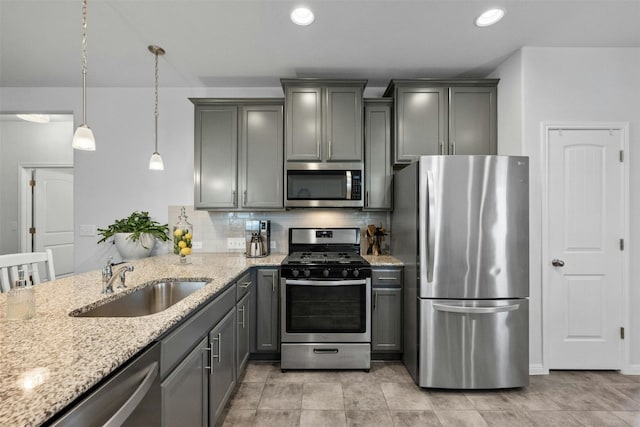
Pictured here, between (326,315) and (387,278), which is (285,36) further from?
(326,315)

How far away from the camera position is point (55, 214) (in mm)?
4934

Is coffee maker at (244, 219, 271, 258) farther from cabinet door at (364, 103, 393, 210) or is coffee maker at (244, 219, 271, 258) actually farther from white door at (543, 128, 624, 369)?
white door at (543, 128, 624, 369)

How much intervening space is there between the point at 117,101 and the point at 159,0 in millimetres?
1858

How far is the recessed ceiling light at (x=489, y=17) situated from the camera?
2146 millimetres

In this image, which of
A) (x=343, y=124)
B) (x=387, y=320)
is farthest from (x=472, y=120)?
(x=387, y=320)

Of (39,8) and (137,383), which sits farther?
(39,8)

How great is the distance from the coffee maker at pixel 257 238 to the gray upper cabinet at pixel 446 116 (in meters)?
1.63

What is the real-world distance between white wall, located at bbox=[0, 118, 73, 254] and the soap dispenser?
4631 millimetres

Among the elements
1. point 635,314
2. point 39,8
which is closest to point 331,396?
point 635,314

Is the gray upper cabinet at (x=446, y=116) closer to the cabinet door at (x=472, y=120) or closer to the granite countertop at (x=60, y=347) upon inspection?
the cabinet door at (x=472, y=120)

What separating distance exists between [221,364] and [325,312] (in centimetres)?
101

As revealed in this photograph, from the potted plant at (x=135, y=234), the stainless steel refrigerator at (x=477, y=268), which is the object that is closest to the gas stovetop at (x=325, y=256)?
the stainless steel refrigerator at (x=477, y=268)

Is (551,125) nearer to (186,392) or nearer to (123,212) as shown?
(186,392)

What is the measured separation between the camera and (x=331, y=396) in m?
2.26
